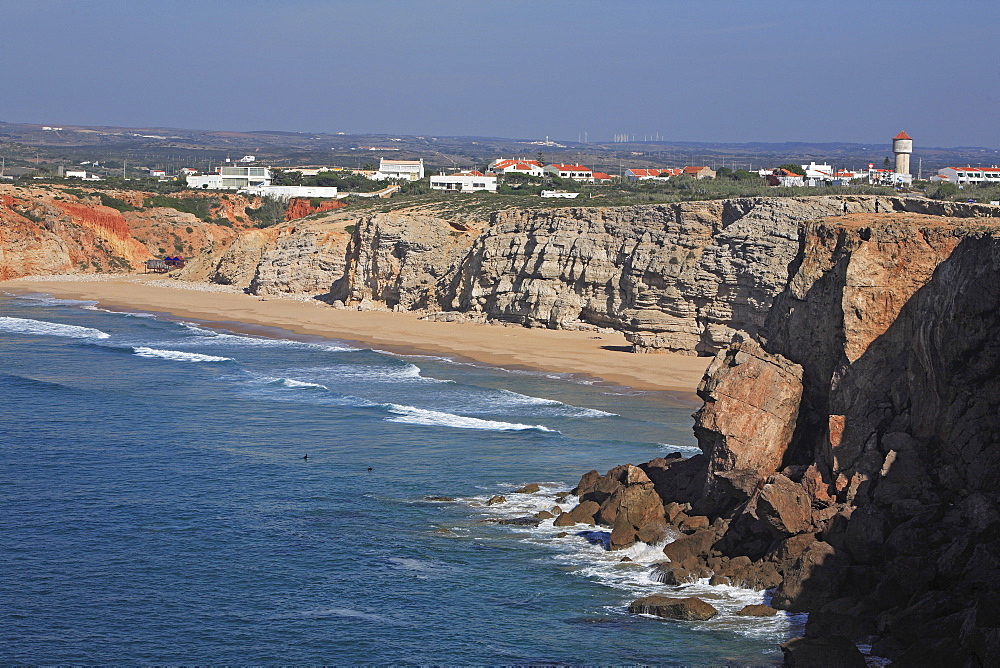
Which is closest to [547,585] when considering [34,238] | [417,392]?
[417,392]

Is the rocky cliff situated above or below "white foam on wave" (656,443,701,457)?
above

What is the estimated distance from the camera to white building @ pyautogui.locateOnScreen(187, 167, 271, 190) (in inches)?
4259

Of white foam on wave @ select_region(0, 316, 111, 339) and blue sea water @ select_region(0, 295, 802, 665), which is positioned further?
white foam on wave @ select_region(0, 316, 111, 339)

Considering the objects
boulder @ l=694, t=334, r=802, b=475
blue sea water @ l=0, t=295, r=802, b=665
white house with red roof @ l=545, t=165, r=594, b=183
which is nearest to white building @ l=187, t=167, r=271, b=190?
white house with red roof @ l=545, t=165, r=594, b=183

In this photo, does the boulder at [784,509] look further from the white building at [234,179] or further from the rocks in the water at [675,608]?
the white building at [234,179]

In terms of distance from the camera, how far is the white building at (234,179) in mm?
108188

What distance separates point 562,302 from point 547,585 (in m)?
29.0

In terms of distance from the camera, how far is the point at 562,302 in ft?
151

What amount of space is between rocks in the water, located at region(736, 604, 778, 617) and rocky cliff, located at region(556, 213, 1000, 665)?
216mm

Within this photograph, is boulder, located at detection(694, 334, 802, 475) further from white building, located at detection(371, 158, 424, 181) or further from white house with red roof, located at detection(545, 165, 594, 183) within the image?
white building, located at detection(371, 158, 424, 181)

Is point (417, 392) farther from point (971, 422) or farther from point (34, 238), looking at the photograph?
point (34, 238)

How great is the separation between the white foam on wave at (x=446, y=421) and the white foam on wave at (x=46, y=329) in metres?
21.6

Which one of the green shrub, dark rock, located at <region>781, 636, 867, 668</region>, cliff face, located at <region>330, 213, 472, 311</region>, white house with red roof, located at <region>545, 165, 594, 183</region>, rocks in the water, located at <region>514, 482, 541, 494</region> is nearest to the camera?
dark rock, located at <region>781, 636, 867, 668</region>

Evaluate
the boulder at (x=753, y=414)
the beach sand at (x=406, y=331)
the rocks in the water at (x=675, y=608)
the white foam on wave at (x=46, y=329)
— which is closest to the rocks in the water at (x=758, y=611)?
the rocks in the water at (x=675, y=608)
